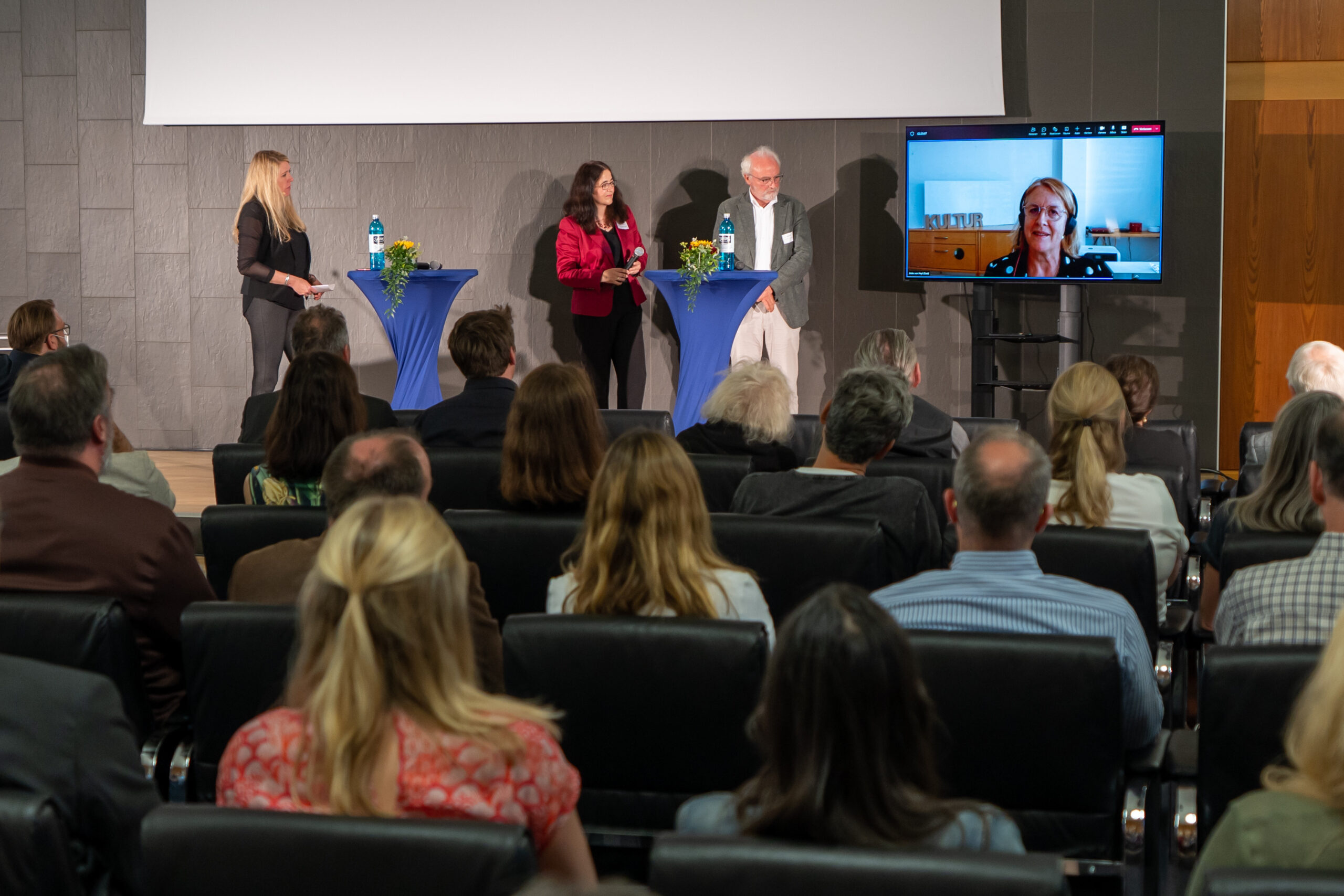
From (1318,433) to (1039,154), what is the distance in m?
4.87

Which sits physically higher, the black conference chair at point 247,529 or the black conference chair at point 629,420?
the black conference chair at point 629,420

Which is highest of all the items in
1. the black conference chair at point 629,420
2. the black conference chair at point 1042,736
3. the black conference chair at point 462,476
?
the black conference chair at point 629,420

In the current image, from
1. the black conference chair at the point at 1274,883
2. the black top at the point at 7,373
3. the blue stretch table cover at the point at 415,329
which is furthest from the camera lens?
the blue stretch table cover at the point at 415,329

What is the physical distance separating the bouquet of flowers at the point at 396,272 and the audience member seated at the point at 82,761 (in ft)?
16.6

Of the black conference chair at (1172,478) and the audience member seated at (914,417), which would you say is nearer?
the black conference chair at (1172,478)

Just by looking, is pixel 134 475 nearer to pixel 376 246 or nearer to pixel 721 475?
pixel 721 475

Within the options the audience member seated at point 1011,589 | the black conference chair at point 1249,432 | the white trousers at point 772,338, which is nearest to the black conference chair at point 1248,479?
the black conference chair at point 1249,432

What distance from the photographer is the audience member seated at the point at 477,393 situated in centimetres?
420

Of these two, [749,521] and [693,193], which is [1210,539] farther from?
[693,193]

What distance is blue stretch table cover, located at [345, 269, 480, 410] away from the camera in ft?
22.1

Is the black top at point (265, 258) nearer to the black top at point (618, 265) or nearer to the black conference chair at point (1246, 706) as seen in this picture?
the black top at point (618, 265)

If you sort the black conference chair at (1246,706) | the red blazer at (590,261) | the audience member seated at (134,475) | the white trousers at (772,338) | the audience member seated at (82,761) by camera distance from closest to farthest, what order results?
the audience member seated at (82,761)
the black conference chair at (1246,706)
the audience member seated at (134,475)
the red blazer at (590,261)
the white trousers at (772,338)

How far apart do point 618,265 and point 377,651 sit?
600 centimetres

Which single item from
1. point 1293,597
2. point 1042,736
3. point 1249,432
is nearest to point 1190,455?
point 1249,432
